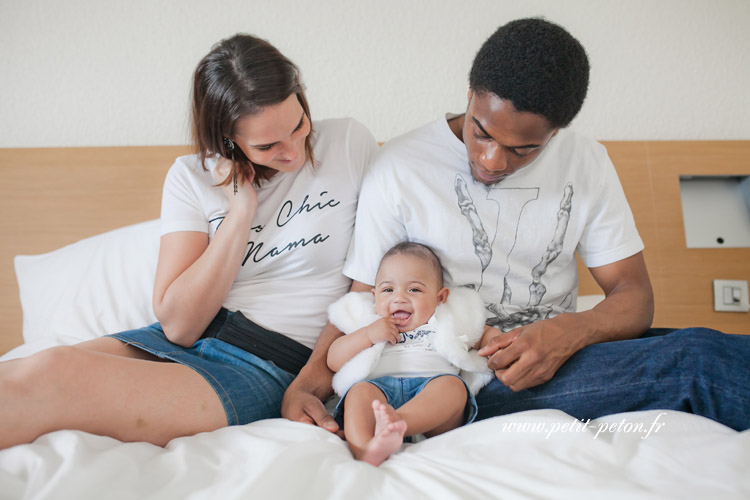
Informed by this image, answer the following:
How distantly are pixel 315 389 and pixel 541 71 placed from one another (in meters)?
0.85

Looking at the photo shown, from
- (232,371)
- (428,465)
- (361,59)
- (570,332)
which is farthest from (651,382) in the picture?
(361,59)

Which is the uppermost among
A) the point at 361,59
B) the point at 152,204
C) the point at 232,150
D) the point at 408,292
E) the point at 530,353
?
the point at 361,59

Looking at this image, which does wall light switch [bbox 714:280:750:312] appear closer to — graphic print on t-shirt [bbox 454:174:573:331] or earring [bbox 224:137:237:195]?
graphic print on t-shirt [bbox 454:174:573:331]

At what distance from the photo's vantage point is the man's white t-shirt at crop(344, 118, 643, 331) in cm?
133

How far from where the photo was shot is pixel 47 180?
6.89 feet

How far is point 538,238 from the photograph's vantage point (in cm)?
133

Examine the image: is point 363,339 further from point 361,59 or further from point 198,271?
point 361,59

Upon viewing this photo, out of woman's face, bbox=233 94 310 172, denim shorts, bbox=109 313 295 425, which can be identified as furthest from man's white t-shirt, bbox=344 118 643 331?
denim shorts, bbox=109 313 295 425

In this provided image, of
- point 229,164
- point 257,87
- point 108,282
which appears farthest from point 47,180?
point 257,87

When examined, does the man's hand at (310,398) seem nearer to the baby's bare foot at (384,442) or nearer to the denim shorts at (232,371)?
the denim shorts at (232,371)

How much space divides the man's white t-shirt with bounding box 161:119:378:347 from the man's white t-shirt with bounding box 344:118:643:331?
8cm

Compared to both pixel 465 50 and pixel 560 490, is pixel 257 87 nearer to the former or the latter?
pixel 560 490

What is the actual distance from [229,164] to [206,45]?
3.32ft

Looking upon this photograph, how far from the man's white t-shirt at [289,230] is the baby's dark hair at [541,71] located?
1.66 ft
